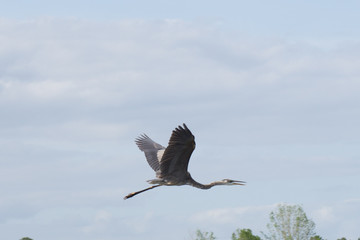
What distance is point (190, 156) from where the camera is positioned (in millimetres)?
29438

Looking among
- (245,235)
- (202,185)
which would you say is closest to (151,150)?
(202,185)

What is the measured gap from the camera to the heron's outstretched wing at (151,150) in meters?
32.7

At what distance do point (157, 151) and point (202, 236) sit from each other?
3193 centimetres

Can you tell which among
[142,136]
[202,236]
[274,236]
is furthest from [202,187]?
[202,236]

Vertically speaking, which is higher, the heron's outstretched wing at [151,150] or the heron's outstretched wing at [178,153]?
the heron's outstretched wing at [151,150]

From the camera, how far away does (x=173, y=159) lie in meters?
29.9

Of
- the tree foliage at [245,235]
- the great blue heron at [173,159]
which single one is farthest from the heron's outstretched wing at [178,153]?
the tree foliage at [245,235]

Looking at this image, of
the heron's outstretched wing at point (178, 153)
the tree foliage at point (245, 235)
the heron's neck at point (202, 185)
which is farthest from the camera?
the tree foliage at point (245, 235)

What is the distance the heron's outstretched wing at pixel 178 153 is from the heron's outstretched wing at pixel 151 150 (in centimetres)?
176

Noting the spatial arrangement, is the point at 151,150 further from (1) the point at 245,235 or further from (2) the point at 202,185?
(1) the point at 245,235

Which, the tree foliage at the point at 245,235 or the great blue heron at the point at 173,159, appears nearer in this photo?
the great blue heron at the point at 173,159

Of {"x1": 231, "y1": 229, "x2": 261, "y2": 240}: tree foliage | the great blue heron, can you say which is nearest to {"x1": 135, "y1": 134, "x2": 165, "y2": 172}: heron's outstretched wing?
the great blue heron

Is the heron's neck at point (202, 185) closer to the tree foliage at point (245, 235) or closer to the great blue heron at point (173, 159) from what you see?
the great blue heron at point (173, 159)

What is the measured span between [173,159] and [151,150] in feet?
12.7
